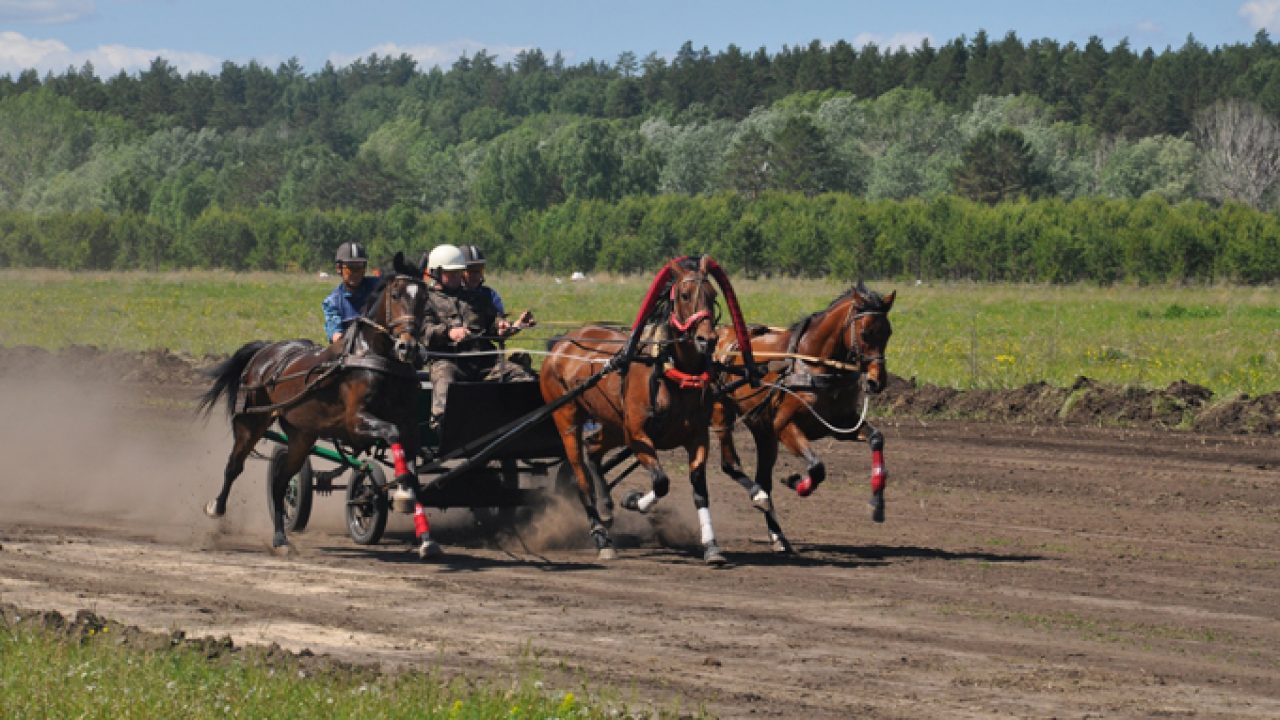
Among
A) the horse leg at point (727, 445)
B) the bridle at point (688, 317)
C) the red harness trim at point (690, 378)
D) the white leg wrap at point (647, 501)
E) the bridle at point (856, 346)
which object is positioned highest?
the bridle at point (688, 317)

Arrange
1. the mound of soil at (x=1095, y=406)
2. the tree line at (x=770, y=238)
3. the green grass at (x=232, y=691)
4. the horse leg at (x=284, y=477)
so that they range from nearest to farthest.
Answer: the green grass at (x=232, y=691)
the horse leg at (x=284, y=477)
the mound of soil at (x=1095, y=406)
the tree line at (x=770, y=238)

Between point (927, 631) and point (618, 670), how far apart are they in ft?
7.04

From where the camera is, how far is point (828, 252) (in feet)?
271

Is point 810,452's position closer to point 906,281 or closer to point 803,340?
point 803,340

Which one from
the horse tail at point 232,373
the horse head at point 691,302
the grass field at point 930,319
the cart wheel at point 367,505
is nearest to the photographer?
the horse head at point 691,302

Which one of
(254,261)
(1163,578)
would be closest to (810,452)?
(1163,578)

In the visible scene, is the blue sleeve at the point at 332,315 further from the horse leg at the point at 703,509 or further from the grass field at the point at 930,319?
the horse leg at the point at 703,509

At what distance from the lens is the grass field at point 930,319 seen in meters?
28.2

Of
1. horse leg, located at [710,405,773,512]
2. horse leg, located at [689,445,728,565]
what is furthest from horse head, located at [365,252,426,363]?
horse leg, located at [710,405,773,512]

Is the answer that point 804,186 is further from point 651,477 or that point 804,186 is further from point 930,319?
point 651,477

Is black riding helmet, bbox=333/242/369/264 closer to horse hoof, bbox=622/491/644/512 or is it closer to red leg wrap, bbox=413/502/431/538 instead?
red leg wrap, bbox=413/502/431/538

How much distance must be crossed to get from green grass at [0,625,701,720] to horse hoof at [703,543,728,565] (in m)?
4.04

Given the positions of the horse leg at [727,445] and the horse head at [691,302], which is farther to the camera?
the horse leg at [727,445]

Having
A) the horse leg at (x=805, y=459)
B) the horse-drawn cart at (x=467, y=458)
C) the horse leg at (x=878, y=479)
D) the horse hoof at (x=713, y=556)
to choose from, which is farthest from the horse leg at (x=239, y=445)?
the horse leg at (x=878, y=479)
